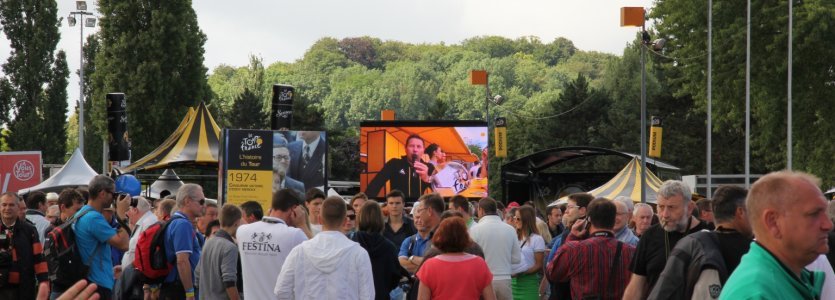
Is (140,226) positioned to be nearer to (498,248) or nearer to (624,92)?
(498,248)

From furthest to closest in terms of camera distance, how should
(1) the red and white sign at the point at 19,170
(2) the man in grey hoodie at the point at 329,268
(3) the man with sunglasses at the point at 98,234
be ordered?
(1) the red and white sign at the point at 19,170 → (3) the man with sunglasses at the point at 98,234 → (2) the man in grey hoodie at the point at 329,268

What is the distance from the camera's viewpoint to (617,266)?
9.81 m

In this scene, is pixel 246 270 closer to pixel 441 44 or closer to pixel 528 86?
pixel 528 86

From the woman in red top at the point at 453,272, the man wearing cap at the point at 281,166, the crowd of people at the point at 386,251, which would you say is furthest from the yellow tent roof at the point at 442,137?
the woman in red top at the point at 453,272

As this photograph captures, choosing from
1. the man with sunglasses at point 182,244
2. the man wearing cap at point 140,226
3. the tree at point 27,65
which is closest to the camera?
the man with sunglasses at point 182,244

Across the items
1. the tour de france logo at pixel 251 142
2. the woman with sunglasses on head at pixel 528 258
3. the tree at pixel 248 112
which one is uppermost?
the tree at pixel 248 112

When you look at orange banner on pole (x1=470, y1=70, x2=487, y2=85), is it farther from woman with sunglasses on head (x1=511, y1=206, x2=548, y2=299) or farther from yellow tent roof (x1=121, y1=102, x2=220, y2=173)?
woman with sunglasses on head (x1=511, y1=206, x2=548, y2=299)

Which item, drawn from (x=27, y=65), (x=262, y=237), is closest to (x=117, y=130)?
(x=262, y=237)

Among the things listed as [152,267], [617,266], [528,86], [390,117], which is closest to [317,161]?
[152,267]

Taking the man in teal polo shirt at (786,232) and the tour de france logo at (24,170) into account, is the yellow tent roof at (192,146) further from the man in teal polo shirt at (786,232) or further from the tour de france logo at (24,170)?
the man in teal polo shirt at (786,232)

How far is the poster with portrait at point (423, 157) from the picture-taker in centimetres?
3069

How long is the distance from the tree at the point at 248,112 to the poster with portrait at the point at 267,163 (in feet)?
189

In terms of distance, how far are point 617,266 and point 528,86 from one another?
13447 cm

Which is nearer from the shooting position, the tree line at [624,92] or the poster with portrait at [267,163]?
the poster with portrait at [267,163]
